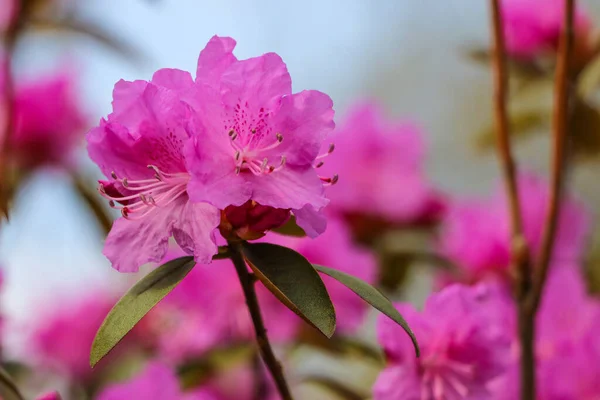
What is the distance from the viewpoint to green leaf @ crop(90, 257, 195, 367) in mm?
473

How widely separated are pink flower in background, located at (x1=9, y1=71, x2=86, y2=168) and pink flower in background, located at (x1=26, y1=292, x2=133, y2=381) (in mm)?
267

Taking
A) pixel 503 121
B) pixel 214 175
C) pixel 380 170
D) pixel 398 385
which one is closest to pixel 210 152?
pixel 214 175

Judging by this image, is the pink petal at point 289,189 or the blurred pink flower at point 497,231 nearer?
the pink petal at point 289,189

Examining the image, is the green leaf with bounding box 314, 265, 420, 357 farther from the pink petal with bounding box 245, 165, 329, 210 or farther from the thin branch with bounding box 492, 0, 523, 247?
the thin branch with bounding box 492, 0, 523, 247

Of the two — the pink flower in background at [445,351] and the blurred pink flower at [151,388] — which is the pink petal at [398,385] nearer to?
the pink flower in background at [445,351]

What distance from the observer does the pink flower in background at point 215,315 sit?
3.52ft

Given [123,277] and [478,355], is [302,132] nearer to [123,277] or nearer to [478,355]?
[478,355]

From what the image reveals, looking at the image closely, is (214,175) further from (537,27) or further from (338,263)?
(537,27)

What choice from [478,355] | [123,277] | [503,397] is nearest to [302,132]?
[478,355]

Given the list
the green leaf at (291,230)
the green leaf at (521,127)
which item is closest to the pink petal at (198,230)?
the green leaf at (291,230)

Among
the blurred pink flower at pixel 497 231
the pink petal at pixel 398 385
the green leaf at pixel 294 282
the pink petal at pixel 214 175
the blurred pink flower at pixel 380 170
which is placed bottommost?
the blurred pink flower at pixel 497 231

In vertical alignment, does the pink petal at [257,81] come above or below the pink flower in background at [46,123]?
above

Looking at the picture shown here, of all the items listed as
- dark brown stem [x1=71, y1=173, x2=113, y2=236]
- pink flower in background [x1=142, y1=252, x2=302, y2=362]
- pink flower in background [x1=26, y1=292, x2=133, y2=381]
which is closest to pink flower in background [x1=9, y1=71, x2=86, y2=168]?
dark brown stem [x1=71, y1=173, x2=113, y2=236]

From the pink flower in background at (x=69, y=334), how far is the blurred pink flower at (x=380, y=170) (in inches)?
17.8
